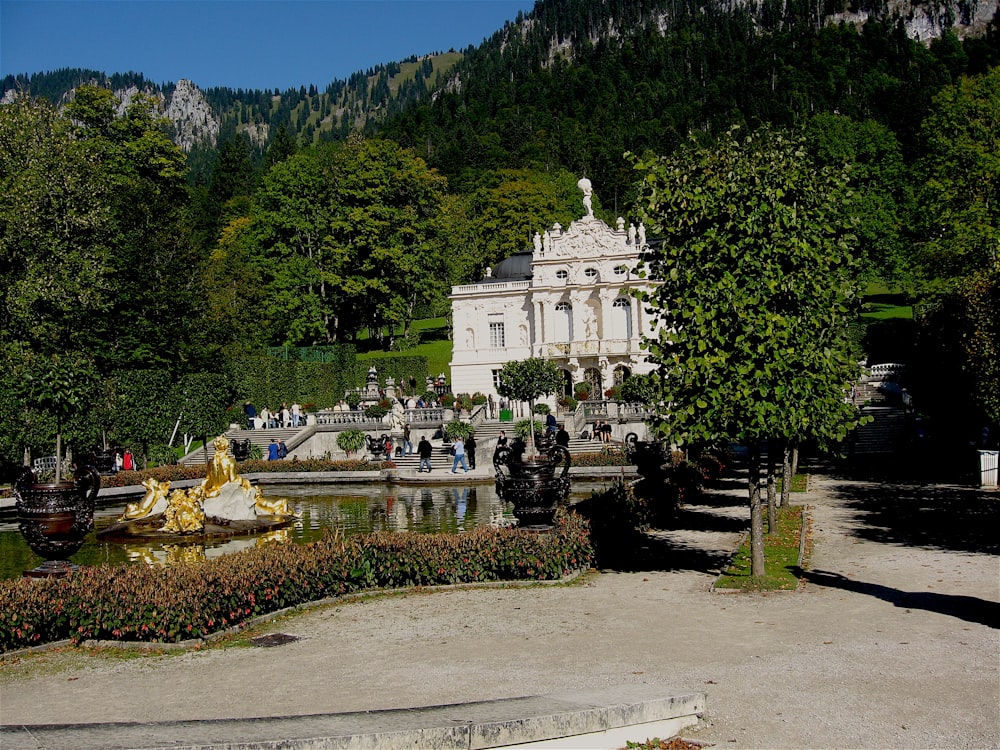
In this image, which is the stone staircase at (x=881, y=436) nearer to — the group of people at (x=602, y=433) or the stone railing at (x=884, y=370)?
the stone railing at (x=884, y=370)

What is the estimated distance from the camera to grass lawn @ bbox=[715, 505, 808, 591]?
14312 mm

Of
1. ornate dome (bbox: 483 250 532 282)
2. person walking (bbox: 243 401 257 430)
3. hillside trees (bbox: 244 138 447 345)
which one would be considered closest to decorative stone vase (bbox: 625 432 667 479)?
person walking (bbox: 243 401 257 430)

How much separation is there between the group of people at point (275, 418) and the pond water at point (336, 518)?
1352 cm

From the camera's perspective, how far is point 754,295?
14094mm

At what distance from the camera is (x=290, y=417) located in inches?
1976

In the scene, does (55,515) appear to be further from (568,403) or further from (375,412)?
(568,403)

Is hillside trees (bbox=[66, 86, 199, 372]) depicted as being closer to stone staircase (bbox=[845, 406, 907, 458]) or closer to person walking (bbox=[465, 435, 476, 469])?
person walking (bbox=[465, 435, 476, 469])

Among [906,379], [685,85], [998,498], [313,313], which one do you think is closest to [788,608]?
[998,498]

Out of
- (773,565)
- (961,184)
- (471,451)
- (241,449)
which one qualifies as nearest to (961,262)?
(961,184)

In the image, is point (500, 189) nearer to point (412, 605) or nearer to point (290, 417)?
point (290, 417)

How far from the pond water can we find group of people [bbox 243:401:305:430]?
44.3 ft

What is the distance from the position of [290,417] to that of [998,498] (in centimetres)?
3493

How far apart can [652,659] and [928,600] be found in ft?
15.8

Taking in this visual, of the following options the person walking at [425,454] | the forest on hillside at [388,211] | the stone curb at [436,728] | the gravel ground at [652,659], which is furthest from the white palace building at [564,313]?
the stone curb at [436,728]
